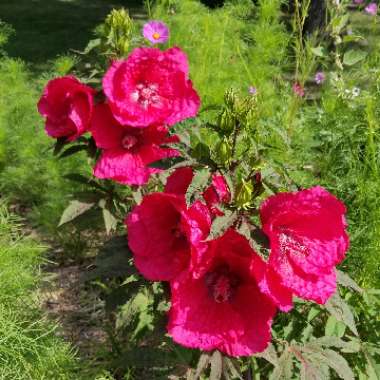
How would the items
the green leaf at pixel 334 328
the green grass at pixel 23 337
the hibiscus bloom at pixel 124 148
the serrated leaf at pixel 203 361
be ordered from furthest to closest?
the green grass at pixel 23 337
the green leaf at pixel 334 328
the hibiscus bloom at pixel 124 148
the serrated leaf at pixel 203 361

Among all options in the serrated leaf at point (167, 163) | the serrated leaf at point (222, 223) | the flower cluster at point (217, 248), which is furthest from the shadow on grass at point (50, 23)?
the serrated leaf at point (222, 223)

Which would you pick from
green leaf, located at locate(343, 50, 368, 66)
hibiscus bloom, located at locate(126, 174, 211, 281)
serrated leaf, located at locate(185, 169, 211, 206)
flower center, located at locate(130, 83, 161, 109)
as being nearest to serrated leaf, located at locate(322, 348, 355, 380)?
hibiscus bloom, located at locate(126, 174, 211, 281)

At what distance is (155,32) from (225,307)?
2399 millimetres

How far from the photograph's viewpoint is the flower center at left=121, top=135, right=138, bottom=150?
1455 mm

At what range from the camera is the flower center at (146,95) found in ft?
4.39

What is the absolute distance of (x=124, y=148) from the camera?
1.46 meters

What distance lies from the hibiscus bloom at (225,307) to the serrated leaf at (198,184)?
111 mm

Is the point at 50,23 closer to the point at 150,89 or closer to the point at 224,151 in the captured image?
the point at 150,89

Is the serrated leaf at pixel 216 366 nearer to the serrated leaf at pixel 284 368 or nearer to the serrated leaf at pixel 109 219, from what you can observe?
the serrated leaf at pixel 284 368

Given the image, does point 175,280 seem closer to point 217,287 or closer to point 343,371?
point 217,287

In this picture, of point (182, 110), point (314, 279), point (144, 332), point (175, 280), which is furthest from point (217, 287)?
point (144, 332)

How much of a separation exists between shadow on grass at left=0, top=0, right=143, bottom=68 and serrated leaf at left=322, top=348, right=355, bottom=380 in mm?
5766

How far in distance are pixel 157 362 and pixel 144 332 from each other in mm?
356

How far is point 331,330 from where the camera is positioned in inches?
67.8
